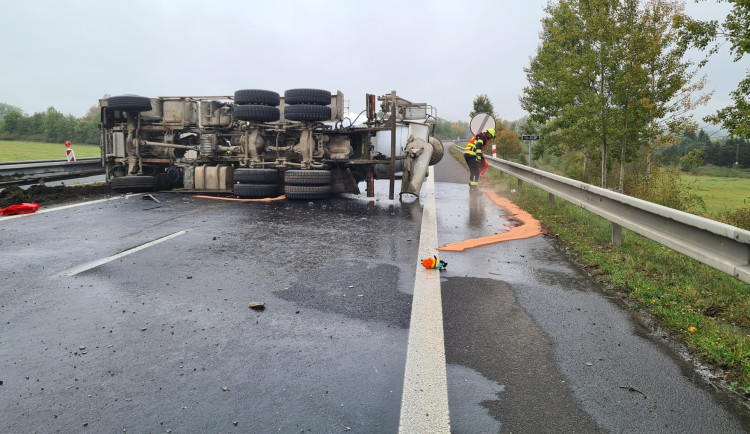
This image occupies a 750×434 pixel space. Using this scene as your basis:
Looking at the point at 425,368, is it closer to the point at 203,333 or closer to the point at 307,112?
the point at 203,333

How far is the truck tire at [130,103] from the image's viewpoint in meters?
12.5

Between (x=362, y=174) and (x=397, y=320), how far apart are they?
28.8ft

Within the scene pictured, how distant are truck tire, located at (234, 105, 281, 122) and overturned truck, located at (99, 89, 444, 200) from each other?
2 cm

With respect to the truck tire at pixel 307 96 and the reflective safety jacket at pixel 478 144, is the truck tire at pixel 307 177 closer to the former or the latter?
the truck tire at pixel 307 96

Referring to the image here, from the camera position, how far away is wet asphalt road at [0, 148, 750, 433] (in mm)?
2561

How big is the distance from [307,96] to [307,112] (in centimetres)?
42

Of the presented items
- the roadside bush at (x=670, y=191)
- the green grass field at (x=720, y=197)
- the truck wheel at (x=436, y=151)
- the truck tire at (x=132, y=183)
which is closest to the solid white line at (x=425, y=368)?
the truck wheel at (x=436, y=151)

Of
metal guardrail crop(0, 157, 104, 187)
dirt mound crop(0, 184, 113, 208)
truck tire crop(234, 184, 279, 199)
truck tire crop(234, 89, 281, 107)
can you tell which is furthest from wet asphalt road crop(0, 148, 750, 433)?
metal guardrail crop(0, 157, 104, 187)

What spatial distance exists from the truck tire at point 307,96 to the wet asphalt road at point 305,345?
19.0 ft

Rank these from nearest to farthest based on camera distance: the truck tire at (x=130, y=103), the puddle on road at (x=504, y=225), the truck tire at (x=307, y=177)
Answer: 1. the puddle on road at (x=504, y=225)
2. the truck tire at (x=307, y=177)
3. the truck tire at (x=130, y=103)

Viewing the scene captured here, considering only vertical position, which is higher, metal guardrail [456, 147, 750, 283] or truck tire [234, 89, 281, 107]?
truck tire [234, 89, 281, 107]

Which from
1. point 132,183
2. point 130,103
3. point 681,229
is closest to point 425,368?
point 681,229

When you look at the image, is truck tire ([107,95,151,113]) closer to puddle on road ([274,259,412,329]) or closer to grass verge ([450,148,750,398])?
puddle on road ([274,259,412,329])

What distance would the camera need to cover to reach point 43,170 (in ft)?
42.4
